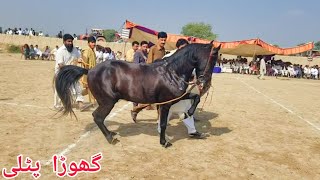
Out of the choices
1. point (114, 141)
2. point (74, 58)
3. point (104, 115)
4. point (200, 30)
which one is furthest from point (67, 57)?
point (200, 30)

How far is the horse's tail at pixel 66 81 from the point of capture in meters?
6.46

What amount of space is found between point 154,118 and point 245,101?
16.9 ft

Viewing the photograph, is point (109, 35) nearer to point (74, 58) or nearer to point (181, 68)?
point (74, 58)

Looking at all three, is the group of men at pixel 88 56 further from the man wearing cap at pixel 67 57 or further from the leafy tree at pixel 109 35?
the leafy tree at pixel 109 35

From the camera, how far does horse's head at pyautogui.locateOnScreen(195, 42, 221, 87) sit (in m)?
6.07

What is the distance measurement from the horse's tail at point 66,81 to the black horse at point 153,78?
390mm

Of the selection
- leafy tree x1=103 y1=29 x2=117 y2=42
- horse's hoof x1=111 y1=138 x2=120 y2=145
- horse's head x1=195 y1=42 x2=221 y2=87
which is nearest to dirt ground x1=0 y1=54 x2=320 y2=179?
horse's hoof x1=111 y1=138 x2=120 y2=145

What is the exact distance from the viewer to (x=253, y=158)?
5.77 metres

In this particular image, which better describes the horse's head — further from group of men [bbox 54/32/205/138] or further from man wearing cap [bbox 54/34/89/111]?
man wearing cap [bbox 54/34/89/111]

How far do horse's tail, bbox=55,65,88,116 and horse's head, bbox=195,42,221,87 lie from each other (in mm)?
2184

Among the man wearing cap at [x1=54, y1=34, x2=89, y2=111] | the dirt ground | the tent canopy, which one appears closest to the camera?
the dirt ground

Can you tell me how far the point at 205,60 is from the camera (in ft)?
20.0

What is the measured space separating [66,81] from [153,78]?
1.70 metres

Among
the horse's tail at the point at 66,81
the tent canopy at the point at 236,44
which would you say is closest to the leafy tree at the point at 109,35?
the tent canopy at the point at 236,44
